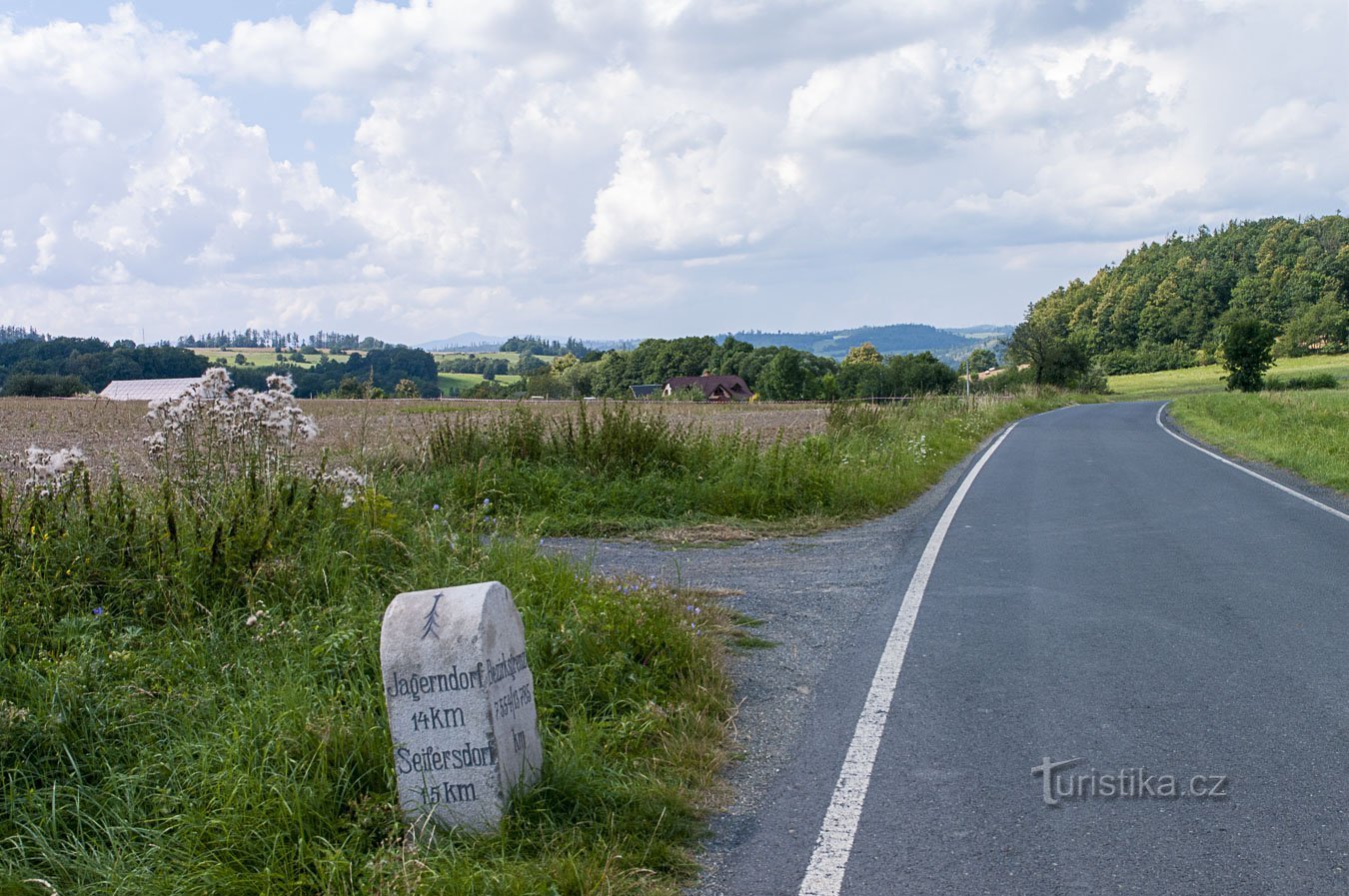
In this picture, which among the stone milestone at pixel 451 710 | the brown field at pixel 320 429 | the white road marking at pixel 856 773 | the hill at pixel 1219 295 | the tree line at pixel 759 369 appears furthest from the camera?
the hill at pixel 1219 295

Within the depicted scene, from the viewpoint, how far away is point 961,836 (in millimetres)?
3701

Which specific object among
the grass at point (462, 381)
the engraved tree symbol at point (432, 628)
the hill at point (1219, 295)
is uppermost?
the hill at point (1219, 295)

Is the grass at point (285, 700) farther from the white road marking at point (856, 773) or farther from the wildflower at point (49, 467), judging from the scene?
the white road marking at point (856, 773)

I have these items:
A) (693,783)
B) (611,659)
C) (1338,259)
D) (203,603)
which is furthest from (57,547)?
(1338,259)

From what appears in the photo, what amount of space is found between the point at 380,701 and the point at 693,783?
141 cm

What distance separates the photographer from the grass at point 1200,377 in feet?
250

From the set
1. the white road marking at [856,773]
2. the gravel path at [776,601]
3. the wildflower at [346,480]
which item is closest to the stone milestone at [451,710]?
the gravel path at [776,601]

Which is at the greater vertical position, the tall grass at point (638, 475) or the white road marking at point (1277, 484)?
the tall grass at point (638, 475)

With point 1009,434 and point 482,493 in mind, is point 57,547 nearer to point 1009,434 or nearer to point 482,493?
point 482,493

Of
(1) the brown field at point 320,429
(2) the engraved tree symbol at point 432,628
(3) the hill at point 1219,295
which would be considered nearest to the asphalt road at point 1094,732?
(2) the engraved tree symbol at point 432,628

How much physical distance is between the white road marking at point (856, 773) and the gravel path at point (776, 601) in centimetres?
29

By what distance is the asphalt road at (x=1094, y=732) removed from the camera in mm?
3488

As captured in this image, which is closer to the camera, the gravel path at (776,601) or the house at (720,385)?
the gravel path at (776,601)

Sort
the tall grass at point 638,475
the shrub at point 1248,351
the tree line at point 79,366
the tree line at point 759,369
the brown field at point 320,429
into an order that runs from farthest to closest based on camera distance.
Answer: the tree line at point 759,369 < the shrub at point 1248,351 < the tree line at point 79,366 < the brown field at point 320,429 < the tall grass at point 638,475
